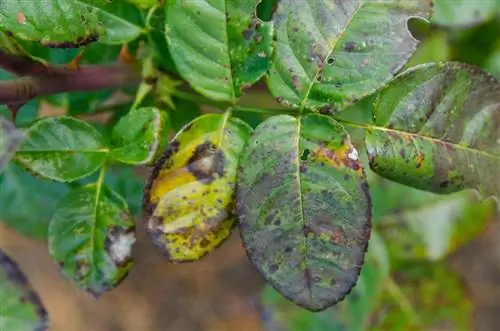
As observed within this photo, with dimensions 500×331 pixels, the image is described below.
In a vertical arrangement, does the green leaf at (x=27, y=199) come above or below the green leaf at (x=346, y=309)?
above

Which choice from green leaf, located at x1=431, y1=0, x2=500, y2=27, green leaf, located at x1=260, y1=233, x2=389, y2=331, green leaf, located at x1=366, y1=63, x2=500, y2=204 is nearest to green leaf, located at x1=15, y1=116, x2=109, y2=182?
green leaf, located at x1=366, y1=63, x2=500, y2=204

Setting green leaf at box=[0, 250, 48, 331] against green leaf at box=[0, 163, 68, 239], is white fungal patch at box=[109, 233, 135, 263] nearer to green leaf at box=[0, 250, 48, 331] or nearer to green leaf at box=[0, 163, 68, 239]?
green leaf at box=[0, 250, 48, 331]

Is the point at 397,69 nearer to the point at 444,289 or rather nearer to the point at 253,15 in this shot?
the point at 253,15

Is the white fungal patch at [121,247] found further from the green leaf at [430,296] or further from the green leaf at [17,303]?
the green leaf at [430,296]

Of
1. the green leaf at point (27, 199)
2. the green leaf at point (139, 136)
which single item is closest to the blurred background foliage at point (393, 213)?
the green leaf at point (27, 199)

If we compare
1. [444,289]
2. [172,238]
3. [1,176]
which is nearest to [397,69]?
[172,238]
